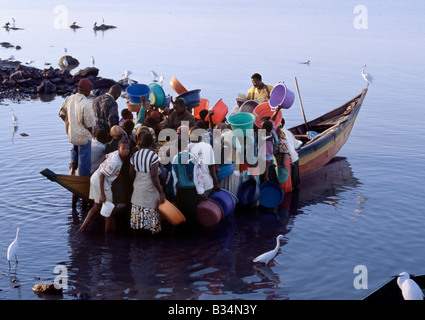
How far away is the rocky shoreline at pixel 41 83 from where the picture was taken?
24938mm

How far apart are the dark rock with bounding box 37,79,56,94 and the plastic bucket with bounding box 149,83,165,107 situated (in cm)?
1420

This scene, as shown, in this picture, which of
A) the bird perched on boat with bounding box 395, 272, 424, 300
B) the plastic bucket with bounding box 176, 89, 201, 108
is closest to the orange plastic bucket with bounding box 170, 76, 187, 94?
the plastic bucket with bounding box 176, 89, 201, 108

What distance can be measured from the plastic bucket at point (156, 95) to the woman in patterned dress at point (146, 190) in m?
2.95

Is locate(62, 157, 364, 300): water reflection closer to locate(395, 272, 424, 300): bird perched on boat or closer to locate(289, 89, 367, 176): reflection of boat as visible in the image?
locate(395, 272, 424, 300): bird perched on boat

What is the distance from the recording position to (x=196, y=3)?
3152 inches

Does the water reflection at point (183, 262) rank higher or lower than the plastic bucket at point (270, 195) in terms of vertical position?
lower

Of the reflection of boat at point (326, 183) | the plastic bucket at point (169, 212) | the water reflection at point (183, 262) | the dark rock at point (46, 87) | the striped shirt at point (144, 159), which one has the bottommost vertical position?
the water reflection at point (183, 262)

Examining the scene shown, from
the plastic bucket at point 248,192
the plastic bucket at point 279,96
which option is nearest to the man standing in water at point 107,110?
the plastic bucket at point 248,192

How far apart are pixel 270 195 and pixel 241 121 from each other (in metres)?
1.75

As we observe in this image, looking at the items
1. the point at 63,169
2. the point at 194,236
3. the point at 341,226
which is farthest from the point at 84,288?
the point at 63,169

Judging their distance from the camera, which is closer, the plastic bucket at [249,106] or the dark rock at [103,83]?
the plastic bucket at [249,106]

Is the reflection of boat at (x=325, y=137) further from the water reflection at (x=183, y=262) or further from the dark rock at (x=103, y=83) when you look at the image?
the dark rock at (x=103, y=83)

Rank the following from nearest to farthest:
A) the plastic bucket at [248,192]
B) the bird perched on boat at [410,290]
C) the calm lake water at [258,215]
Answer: the bird perched on boat at [410,290] → the calm lake water at [258,215] → the plastic bucket at [248,192]

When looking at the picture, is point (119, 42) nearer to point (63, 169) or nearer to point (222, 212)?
point (63, 169)
